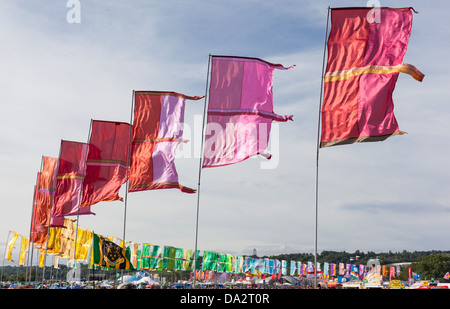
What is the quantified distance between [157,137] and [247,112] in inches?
281

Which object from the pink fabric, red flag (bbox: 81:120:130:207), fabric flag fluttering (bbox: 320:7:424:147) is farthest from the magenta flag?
red flag (bbox: 81:120:130:207)

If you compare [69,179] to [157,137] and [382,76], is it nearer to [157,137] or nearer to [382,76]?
[157,137]

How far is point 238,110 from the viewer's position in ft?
83.9

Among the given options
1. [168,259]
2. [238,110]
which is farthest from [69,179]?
[168,259]

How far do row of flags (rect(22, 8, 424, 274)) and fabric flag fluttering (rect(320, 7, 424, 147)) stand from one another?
39 millimetres

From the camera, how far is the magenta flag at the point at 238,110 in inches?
993

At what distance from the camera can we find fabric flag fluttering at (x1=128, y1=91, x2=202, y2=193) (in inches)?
1174

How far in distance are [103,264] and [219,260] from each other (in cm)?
9083

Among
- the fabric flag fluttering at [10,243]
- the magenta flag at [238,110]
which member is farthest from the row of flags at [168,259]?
the magenta flag at [238,110]

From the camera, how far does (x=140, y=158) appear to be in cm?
3092

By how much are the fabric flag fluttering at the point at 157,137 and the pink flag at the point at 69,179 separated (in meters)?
8.92

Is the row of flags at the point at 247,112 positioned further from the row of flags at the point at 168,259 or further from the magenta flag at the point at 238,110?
the row of flags at the point at 168,259
